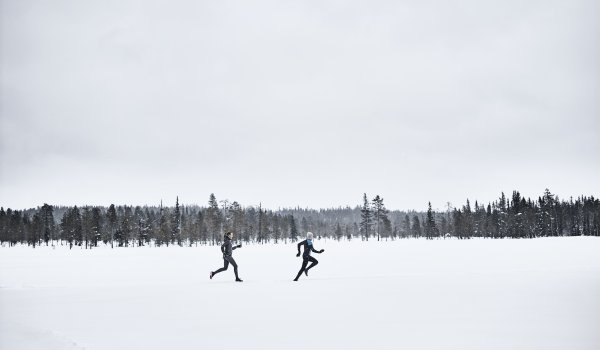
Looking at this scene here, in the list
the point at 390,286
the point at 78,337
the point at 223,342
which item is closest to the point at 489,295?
the point at 390,286

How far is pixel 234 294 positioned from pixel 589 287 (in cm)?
1137

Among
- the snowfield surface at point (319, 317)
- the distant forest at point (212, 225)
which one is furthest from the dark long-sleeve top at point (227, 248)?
the distant forest at point (212, 225)

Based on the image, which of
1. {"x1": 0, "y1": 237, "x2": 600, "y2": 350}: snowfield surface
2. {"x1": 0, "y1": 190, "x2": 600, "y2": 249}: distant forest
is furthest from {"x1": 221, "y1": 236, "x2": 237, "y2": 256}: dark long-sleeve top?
{"x1": 0, "y1": 190, "x2": 600, "y2": 249}: distant forest

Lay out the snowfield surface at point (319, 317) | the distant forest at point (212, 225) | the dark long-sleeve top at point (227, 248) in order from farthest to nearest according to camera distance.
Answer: the distant forest at point (212, 225) → the dark long-sleeve top at point (227, 248) → the snowfield surface at point (319, 317)

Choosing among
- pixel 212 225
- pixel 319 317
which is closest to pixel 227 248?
pixel 319 317

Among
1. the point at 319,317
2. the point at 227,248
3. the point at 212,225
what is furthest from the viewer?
the point at 212,225

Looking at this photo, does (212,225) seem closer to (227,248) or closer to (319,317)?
(227,248)

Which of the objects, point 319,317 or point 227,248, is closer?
point 319,317

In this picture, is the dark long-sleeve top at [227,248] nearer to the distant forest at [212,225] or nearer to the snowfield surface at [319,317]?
the snowfield surface at [319,317]

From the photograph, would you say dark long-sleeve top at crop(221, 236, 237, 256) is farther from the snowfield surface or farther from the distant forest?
the distant forest

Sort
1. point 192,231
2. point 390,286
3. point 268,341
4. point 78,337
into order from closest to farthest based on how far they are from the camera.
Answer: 1. point 268,341
2. point 78,337
3. point 390,286
4. point 192,231

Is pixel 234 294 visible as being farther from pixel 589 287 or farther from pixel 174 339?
pixel 589 287

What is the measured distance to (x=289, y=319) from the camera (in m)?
9.12

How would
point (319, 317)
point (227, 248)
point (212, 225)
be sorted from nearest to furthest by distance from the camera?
point (319, 317) → point (227, 248) → point (212, 225)
